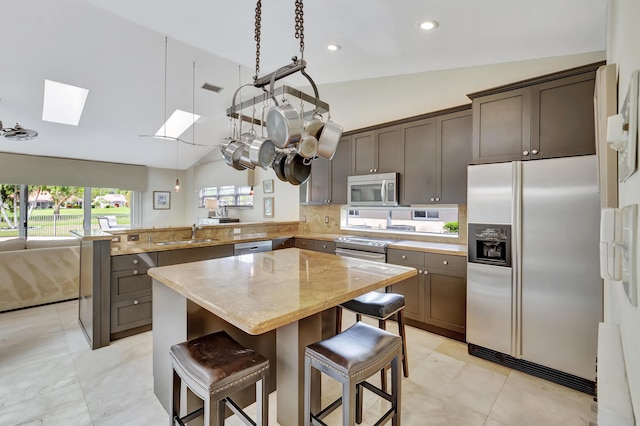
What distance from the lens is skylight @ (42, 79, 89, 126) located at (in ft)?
14.6

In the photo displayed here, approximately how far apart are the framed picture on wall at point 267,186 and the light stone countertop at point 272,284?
3943 millimetres

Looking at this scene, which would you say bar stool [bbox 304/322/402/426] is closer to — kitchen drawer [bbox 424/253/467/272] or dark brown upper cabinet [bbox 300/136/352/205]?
kitchen drawer [bbox 424/253/467/272]

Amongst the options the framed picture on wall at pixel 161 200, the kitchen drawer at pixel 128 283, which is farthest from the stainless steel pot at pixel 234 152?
the framed picture on wall at pixel 161 200

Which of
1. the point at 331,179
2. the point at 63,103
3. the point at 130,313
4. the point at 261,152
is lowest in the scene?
the point at 130,313

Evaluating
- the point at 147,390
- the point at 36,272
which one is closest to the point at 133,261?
the point at 147,390

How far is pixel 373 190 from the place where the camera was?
13.1 ft

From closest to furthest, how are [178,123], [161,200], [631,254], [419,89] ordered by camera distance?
[631,254], [419,89], [178,123], [161,200]

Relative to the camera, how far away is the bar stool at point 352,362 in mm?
1385

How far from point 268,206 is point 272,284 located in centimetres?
478

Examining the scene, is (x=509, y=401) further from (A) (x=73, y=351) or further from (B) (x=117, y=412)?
(A) (x=73, y=351)

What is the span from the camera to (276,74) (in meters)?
1.66

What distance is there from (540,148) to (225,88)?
4.33m

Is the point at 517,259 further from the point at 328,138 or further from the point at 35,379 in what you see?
the point at 35,379

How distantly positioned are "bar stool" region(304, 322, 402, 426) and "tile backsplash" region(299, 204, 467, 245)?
2.37m
